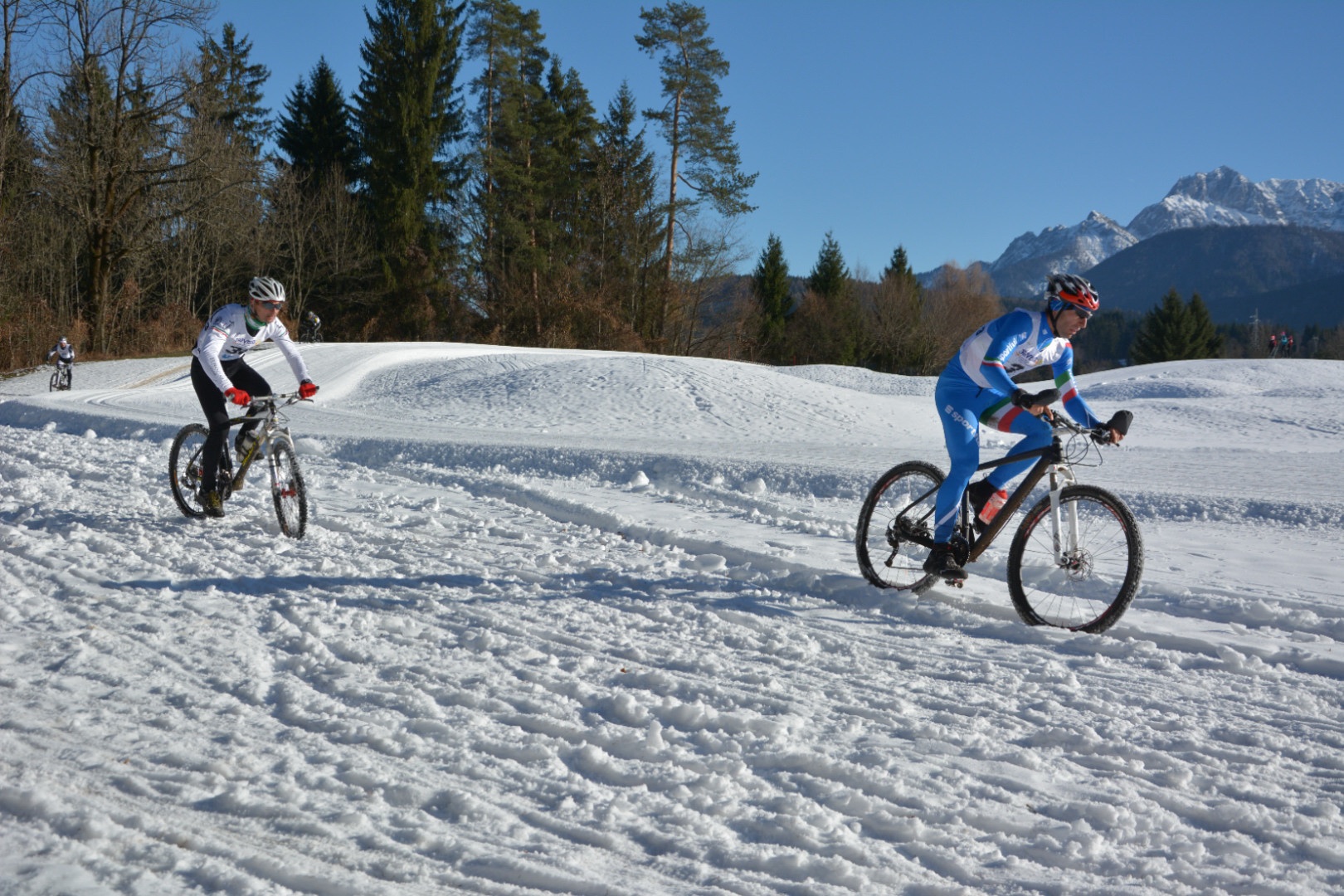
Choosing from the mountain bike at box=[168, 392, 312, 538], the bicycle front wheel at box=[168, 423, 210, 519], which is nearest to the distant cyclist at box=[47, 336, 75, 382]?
the mountain bike at box=[168, 392, 312, 538]

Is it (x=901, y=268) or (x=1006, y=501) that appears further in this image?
(x=901, y=268)

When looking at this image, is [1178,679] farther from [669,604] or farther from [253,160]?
[253,160]

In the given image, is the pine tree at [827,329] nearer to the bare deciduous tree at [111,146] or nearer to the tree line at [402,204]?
the tree line at [402,204]

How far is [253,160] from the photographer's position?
39.5 metres

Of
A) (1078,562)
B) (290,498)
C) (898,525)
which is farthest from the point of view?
(290,498)

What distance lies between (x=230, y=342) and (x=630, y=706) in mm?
5512

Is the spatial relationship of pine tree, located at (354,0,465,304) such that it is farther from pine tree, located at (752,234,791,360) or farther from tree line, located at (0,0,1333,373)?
pine tree, located at (752,234,791,360)

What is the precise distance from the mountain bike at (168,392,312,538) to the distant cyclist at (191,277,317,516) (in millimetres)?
73

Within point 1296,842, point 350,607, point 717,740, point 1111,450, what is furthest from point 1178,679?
point 1111,450

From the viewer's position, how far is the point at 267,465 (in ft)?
25.5

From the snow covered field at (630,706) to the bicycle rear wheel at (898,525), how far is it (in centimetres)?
22

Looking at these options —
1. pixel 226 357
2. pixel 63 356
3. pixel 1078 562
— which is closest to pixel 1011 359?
pixel 1078 562

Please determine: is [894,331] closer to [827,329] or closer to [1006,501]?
[827,329]

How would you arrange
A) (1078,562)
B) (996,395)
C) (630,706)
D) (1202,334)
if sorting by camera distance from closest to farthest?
1. (630,706)
2. (1078,562)
3. (996,395)
4. (1202,334)
